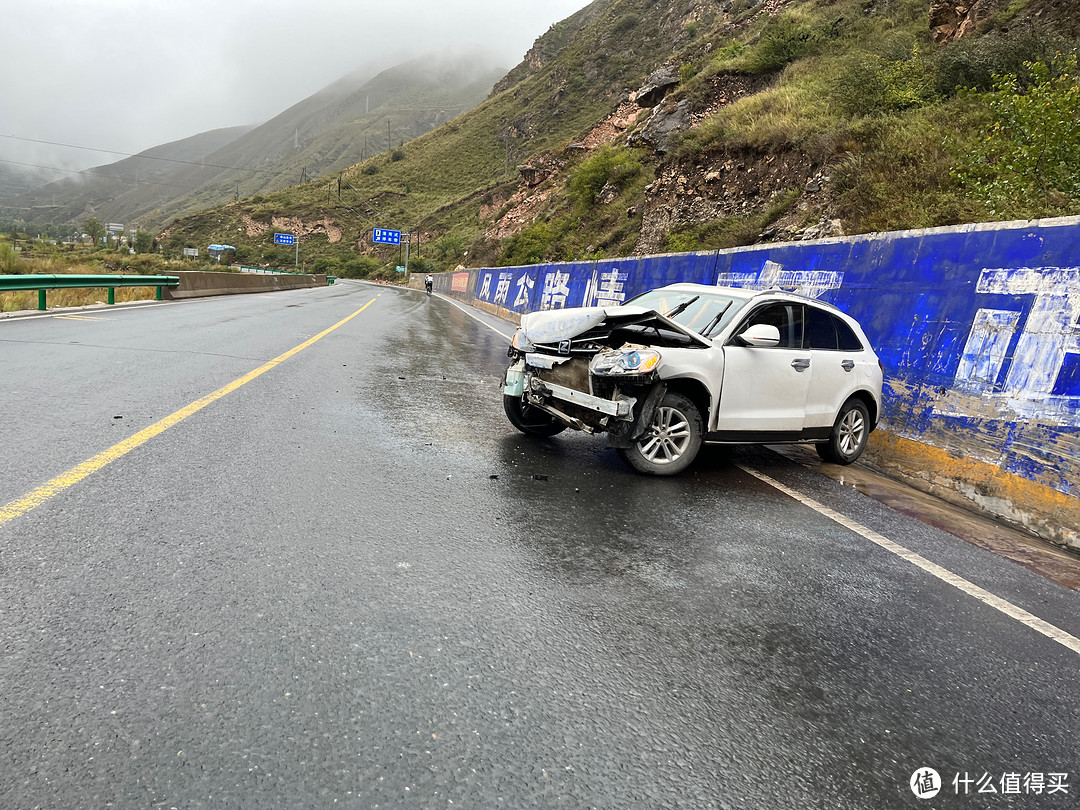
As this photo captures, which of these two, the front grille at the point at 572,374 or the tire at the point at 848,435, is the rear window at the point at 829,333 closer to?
the tire at the point at 848,435

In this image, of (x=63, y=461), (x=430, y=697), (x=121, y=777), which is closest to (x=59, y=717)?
(x=121, y=777)

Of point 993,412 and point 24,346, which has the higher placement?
point 993,412

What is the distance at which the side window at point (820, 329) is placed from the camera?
6.61 m

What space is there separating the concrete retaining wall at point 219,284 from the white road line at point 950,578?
23088 mm

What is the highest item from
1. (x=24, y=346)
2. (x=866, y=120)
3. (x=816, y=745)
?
(x=866, y=120)

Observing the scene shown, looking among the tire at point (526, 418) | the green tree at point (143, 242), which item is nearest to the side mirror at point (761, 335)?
the tire at point (526, 418)

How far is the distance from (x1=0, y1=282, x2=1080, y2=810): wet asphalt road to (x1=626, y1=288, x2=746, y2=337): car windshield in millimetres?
1579

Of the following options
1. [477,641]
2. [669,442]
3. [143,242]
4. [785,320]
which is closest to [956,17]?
[785,320]

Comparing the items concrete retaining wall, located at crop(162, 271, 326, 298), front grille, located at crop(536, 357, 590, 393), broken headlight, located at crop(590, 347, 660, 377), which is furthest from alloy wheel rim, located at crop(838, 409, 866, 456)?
concrete retaining wall, located at crop(162, 271, 326, 298)

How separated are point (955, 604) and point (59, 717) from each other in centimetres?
414

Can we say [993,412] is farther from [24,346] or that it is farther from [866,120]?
[866,120]

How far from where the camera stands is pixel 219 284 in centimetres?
2769

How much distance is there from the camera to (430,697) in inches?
94.2

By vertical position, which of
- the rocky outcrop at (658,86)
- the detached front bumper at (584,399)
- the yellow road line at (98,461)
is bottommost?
the yellow road line at (98,461)
